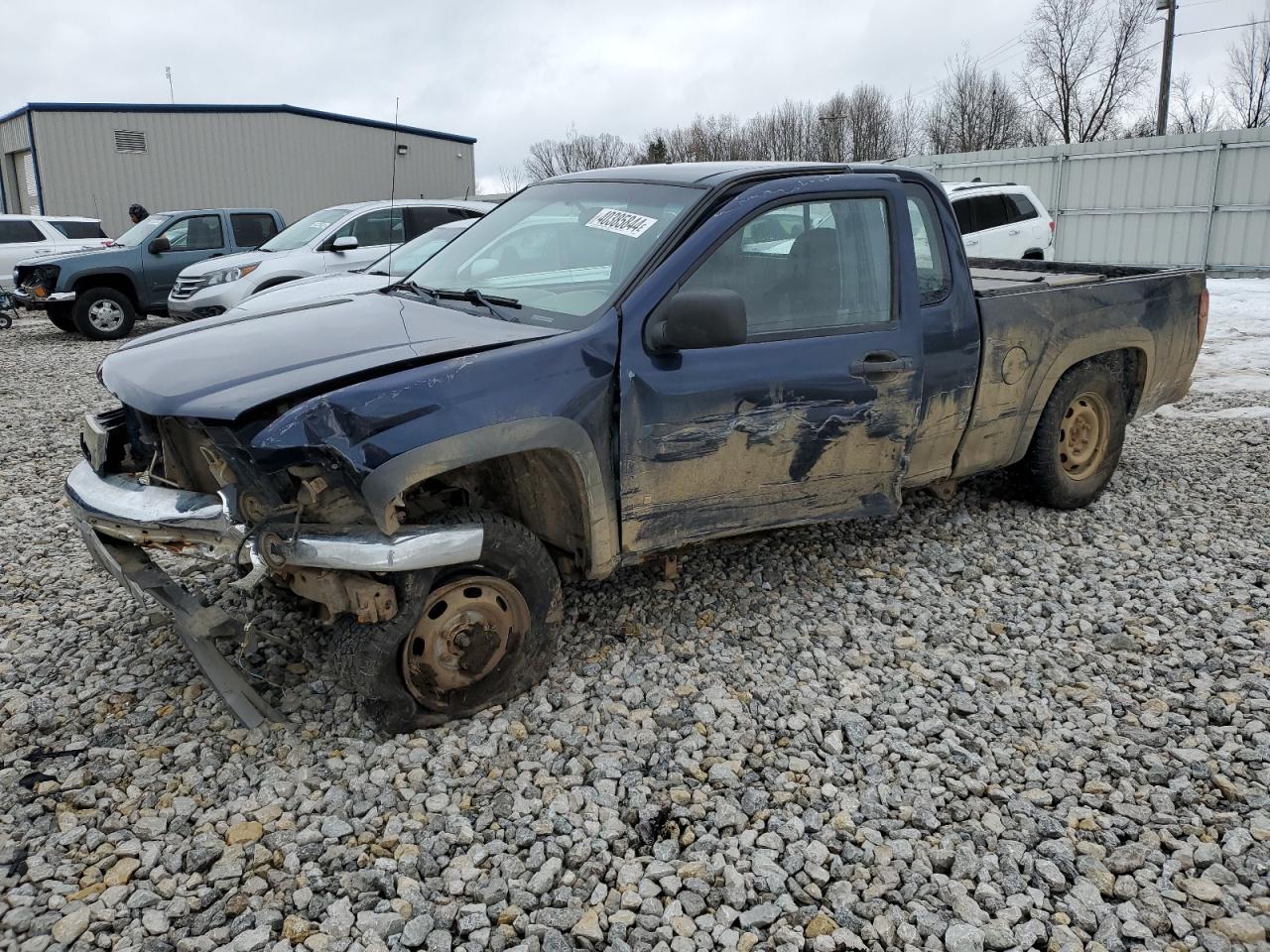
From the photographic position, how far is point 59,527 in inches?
215

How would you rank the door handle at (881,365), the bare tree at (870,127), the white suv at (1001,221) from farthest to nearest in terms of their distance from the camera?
the bare tree at (870,127), the white suv at (1001,221), the door handle at (881,365)

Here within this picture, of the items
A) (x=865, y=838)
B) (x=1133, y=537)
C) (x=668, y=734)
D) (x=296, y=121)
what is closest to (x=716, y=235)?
(x=668, y=734)

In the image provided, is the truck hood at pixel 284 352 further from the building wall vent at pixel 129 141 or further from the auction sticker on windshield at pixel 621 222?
the building wall vent at pixel 129 141

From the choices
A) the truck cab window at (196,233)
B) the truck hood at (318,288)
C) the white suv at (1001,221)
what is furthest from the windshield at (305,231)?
the white suv at (1001,221)

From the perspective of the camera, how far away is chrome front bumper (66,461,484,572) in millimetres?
3000

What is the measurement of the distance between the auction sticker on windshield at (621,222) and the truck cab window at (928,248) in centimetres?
125

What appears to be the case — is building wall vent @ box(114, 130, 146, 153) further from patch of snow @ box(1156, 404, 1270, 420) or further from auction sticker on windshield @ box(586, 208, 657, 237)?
auction sticker on windshield @ box(586, 208, 657, 237)

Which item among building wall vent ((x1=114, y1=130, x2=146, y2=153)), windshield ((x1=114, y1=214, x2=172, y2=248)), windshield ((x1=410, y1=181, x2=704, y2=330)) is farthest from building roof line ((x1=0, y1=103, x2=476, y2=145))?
windshield ((x1=410, y1=181, x2=704, y2=330))

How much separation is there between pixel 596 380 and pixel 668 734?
4.11ft

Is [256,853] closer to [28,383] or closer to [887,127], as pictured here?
[28,383]

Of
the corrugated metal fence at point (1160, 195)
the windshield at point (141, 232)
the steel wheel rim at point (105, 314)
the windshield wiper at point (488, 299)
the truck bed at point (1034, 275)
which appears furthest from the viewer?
the corrugated metal fence at point (1160, 195)

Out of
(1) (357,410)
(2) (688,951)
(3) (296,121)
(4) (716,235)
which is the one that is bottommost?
(2) (688,951)

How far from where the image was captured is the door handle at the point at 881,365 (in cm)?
400

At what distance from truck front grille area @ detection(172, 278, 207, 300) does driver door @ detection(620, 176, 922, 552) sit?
32.9 ft
